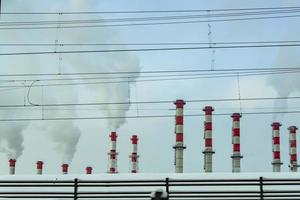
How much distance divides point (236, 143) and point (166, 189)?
40354 millimetres

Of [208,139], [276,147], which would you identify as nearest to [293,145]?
[276,147]

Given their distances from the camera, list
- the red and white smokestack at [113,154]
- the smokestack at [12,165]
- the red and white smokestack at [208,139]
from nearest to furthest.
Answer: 1. the red and white smokestack at [208,139]
2. the smokestack at [12,165]
3. the red and white smokestack at [113,154]

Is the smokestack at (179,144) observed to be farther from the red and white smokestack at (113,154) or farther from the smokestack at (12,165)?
the smokestack at (12,165)

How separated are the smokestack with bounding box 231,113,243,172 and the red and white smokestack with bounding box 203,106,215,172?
7.31ft

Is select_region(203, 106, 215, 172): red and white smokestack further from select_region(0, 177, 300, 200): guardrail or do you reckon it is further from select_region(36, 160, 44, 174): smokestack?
select_region(0, 177, 300, 200): guardrail

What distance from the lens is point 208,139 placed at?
163ft

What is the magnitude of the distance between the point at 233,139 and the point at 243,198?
40132 mm

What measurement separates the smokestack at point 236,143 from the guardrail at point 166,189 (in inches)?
1516

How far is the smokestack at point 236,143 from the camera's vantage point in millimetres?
50519

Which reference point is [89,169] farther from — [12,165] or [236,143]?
[236,143]

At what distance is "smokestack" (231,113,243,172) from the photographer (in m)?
50.5

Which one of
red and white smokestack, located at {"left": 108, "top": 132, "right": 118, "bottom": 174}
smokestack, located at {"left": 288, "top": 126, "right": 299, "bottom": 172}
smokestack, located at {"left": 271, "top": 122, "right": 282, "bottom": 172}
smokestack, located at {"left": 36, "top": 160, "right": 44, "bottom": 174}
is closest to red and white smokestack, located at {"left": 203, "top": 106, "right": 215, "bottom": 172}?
smokestack, located at {"left": 271, "top": 122, "right": 282, "bottom": 172}

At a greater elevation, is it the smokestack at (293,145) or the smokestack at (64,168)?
the smokestack at (293,145)

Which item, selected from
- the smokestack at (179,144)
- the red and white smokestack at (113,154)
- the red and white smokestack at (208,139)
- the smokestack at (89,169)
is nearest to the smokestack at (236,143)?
the red and white smokestack at (208,139)
